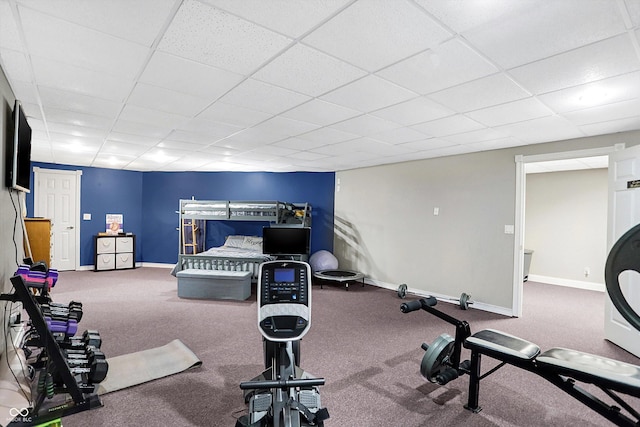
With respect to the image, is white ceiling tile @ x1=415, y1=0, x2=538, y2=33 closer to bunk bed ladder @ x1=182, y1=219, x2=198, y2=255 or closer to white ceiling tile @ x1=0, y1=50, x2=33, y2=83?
white ceiling tile @ x1=0, y1=50, x2=33, y2=83

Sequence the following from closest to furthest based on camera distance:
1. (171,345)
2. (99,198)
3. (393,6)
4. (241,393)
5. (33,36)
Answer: (393,6) < (33,36) < (241,393) < (171,345) < (99,198)

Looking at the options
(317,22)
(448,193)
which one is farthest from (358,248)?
(317,22)

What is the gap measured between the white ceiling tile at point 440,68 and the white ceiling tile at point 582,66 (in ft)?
0.99

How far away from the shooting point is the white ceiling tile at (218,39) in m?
1.73

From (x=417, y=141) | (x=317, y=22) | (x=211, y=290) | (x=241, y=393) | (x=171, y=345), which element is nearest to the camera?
(x=317, y=22)

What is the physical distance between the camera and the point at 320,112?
3.23m

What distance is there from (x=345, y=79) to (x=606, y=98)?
2.24 m

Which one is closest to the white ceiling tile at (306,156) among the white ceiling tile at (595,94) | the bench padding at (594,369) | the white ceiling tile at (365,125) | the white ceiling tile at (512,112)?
the white ceiling tile at (365,125)

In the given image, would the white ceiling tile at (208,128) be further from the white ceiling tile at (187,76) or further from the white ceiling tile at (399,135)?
the white ceiling tile at (399,135)

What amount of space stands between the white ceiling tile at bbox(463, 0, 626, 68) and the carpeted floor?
2406mm

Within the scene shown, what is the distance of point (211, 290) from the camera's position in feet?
17.0

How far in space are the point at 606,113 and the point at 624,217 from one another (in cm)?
118

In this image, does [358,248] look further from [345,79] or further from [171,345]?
[345,79]

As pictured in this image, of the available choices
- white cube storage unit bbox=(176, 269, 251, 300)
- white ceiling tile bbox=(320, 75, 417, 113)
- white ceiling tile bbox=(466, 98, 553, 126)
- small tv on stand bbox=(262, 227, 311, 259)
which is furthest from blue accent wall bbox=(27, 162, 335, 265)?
white ceiling tile bbox=(320, 75, 417, 113)
